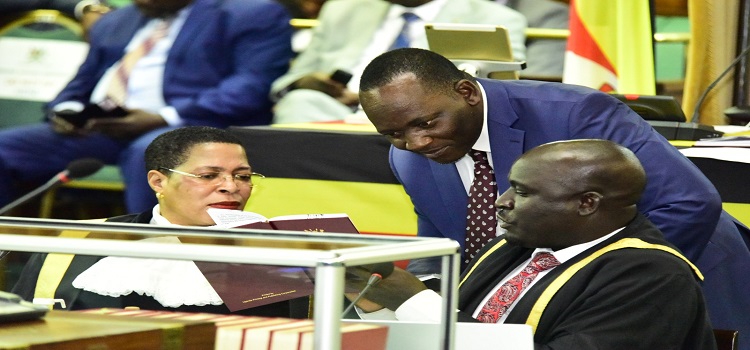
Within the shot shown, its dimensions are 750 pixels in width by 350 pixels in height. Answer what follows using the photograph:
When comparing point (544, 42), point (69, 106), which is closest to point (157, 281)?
point (544, 42)

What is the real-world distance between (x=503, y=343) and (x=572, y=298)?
1.70 feet

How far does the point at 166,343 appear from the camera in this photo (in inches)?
53.2

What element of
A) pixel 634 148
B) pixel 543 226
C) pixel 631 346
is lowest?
pixel 631 346

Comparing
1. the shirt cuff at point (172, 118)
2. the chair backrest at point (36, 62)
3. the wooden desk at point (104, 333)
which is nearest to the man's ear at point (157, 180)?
the wooden desk at point (104, 333)

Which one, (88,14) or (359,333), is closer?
(359,333)

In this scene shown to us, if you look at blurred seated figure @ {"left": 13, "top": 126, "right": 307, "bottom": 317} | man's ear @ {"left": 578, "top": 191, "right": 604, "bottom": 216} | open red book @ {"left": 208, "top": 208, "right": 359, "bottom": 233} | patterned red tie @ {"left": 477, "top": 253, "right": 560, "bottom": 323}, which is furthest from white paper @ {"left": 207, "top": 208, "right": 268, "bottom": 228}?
man's ear @ {"left": 578, "top": 191, "right": 604, "bottom": 216}

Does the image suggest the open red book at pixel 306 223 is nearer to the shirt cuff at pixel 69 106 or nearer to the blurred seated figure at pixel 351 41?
the blurred seated figure at pixel 351 41

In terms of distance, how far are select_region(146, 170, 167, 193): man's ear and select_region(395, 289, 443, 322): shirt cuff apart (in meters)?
1.34

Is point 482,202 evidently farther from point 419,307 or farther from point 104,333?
point 104,333

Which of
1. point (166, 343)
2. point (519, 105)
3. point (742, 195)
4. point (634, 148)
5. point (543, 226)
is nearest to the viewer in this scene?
point (166, 343)

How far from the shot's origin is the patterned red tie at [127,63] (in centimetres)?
516

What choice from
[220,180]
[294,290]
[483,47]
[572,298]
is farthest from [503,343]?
[483,47]

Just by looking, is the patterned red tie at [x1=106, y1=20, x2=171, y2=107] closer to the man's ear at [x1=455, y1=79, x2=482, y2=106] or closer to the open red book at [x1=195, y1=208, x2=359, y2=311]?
the man's ear at [x1=455, y1=79, x2=482, y2=106]

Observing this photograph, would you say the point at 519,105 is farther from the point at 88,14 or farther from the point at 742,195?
the point at 88,14
